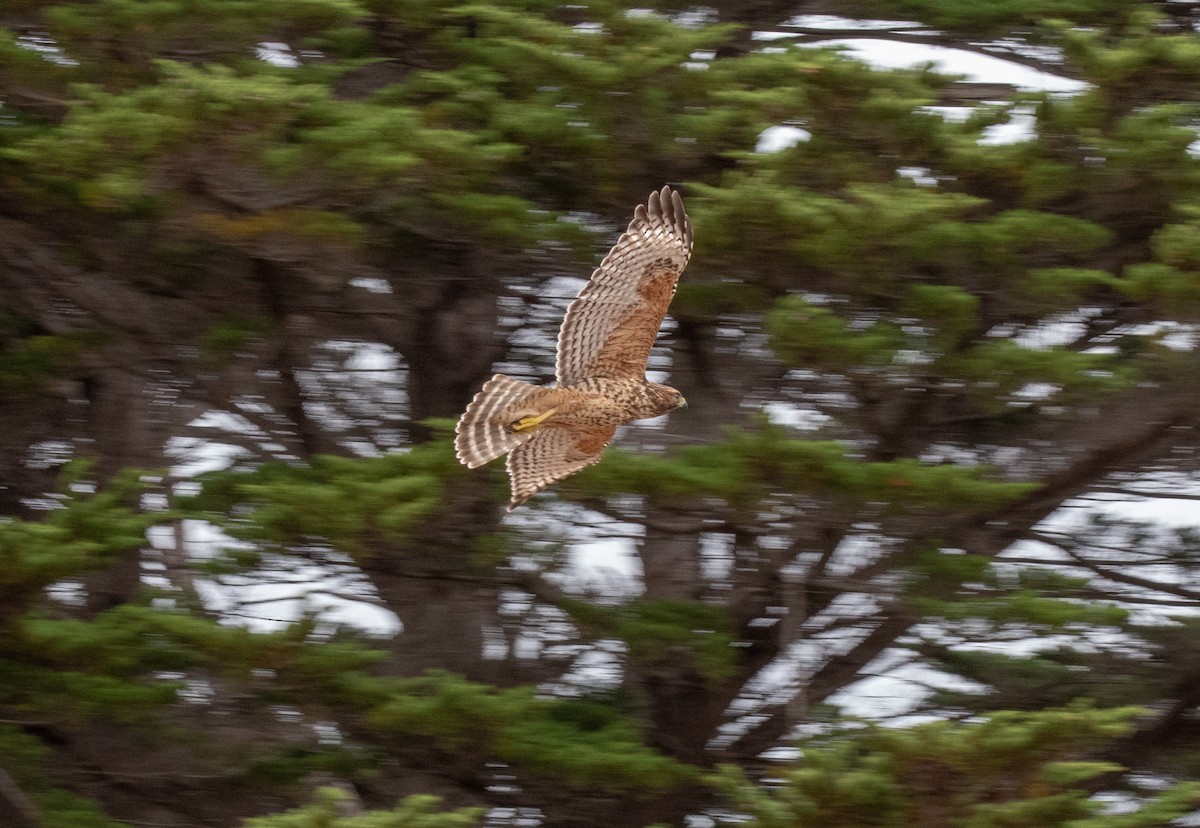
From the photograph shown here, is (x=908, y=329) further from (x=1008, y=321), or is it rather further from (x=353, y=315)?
(x=353, y=315)

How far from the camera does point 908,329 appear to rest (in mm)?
5359

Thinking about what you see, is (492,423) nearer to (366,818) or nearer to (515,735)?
(515,735)

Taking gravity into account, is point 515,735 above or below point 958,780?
below

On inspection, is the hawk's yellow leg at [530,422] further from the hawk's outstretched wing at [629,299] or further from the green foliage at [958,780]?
the green foliage at [958,780]

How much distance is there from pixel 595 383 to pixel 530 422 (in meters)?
0.27

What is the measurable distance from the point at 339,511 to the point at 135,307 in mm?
1669

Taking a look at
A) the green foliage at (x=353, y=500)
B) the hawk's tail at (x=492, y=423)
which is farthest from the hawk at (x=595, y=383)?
the green foliage at (x=353, y=500)

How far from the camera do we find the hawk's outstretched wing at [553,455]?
5.34 meters

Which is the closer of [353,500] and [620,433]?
[353,500]

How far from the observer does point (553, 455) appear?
5.48 meters

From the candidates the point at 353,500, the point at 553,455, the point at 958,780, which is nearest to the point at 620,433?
the point at 553,455

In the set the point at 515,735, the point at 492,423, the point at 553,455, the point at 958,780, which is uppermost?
the point at 492,423

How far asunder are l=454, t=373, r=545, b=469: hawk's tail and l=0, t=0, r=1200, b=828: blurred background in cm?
10

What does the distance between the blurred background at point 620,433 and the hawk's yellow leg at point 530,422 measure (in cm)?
22
